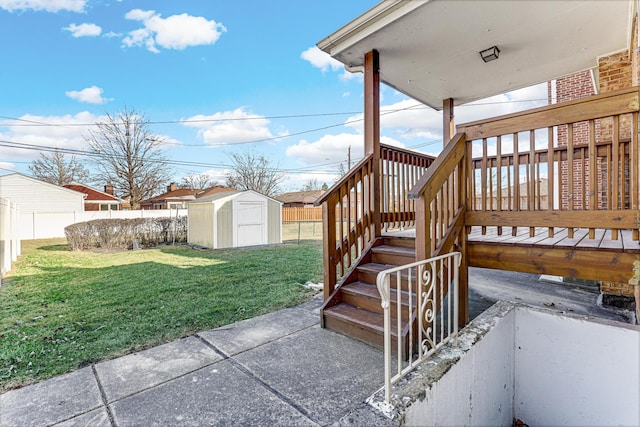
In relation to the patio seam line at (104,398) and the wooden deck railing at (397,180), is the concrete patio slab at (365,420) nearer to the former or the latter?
the patio seam line at (104,398)

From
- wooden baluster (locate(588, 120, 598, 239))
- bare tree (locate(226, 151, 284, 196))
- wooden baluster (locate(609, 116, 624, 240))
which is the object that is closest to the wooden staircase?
wooden baluster (locate(588, 120, 598, 239))

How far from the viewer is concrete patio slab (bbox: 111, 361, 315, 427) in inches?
67.7

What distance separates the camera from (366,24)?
10.1ft

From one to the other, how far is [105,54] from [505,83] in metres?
17.8

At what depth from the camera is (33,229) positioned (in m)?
13.7

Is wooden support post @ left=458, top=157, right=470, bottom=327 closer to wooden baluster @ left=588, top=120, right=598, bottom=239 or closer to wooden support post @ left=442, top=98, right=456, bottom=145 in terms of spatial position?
wooden baluster @ left=588, top=120, right=598, bottom=239

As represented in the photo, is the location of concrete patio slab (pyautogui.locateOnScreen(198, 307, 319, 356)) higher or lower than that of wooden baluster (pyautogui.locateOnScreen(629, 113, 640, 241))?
lower

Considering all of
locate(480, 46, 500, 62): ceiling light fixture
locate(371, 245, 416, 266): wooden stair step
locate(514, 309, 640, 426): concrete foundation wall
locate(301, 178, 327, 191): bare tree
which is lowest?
locate(514, 309, 640, 426): concrete foundation wall

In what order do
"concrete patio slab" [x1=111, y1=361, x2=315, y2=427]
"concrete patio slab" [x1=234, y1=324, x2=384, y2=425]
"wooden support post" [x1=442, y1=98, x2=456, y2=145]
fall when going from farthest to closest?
"wooden support post" [x1=442, y1=98, x2=456, y2=145]
"concrete patio slab" [x1=234, y1=324, x2=384, y2=425]
"concrete patio slab" [x1=111, y1=361, x2=315, y2=427]

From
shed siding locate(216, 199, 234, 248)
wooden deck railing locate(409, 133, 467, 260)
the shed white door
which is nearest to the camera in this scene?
wooden deck railing locate(409, 133, 467, 260)

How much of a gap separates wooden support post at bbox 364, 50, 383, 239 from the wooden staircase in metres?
0.32

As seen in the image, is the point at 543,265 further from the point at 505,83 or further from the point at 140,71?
the point at 140,71

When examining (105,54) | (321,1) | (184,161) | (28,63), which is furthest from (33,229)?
(321,1)

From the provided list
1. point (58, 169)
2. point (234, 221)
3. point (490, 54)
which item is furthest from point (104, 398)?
point (58, 169)
